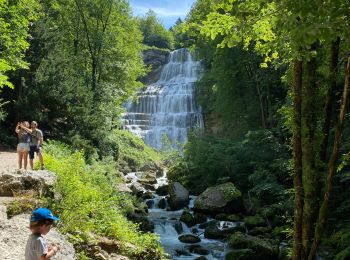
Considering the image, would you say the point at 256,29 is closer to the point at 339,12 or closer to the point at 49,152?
the point at 339,12

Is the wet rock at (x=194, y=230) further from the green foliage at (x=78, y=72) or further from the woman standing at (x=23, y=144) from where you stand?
the woman standing at (x=23, y=144)

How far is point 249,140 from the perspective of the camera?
812 inches

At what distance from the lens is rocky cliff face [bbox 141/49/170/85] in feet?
177

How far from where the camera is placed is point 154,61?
5700 cm

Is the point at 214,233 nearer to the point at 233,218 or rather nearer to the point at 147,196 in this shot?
the point at 233,218

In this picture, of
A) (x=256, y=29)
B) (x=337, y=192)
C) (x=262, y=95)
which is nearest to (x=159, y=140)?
(x=262, y=95)

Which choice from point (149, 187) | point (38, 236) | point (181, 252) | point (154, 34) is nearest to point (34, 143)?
point (181, 252)

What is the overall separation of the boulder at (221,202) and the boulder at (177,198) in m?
1.28

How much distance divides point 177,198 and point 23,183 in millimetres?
10853

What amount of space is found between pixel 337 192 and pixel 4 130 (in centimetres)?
1831

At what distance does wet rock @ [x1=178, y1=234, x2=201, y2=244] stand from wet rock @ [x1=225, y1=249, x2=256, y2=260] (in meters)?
2.26

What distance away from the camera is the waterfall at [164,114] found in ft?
125

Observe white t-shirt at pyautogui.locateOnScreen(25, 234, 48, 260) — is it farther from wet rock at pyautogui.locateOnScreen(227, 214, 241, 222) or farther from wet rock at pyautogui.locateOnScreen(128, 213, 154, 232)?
wet rock at pyautogui.locateOnScreen(227, 214, 241, 222)

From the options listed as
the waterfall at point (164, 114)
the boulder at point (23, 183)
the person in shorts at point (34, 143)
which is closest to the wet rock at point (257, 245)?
the boulder at point (23, 183)
